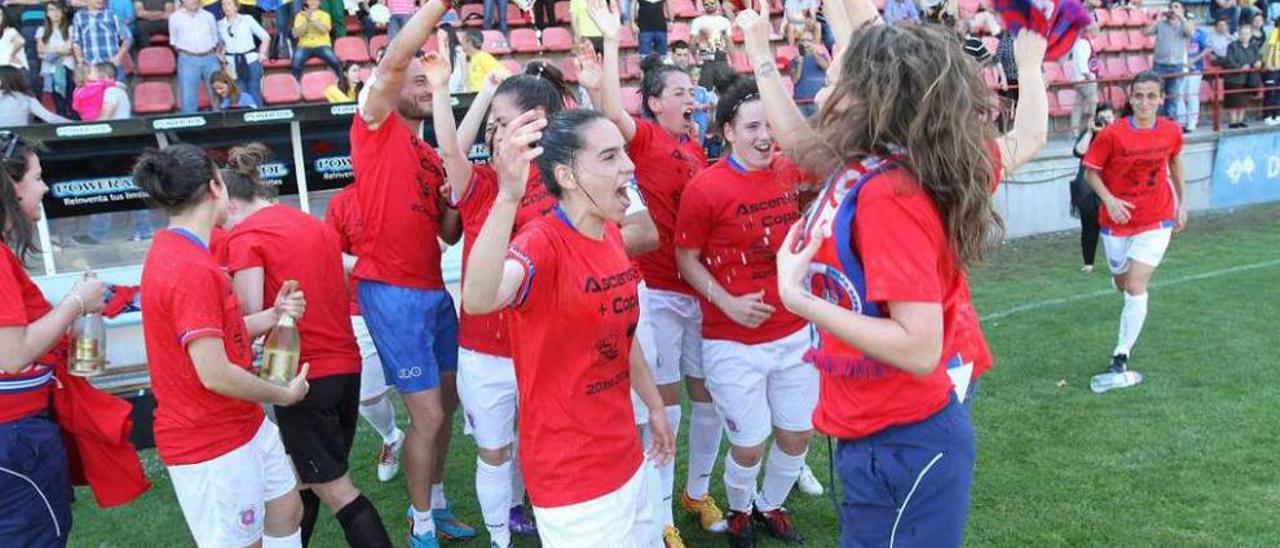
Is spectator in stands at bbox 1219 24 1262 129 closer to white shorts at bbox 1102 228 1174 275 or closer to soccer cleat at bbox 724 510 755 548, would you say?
white shorts at bbox 1102 228 1174 275

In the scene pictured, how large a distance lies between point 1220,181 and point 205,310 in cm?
1586

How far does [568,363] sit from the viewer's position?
3195 mm

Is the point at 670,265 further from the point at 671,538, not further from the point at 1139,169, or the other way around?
the point at 1139,169

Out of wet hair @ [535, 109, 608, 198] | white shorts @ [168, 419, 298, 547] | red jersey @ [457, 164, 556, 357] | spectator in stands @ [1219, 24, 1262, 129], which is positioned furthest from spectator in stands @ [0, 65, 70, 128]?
spectator in stands @ [1219, 24, 1262, 129]

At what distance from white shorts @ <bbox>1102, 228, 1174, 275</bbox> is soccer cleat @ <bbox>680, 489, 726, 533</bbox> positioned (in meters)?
3.63

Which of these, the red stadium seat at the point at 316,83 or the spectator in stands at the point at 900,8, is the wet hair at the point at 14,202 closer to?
the red stadium seat at the point at 316,83

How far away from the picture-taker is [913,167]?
246cm

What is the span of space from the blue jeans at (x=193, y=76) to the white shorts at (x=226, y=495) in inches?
380

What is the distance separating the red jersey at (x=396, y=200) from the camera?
4426mm

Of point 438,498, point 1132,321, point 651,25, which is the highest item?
point 651,25

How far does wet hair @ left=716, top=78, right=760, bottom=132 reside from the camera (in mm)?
4500

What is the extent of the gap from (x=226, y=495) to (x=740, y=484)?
7.41ft

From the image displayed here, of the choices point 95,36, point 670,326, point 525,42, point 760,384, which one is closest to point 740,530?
point 760,384

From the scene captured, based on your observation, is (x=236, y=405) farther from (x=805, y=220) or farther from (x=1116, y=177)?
(x=1116, y=177)
